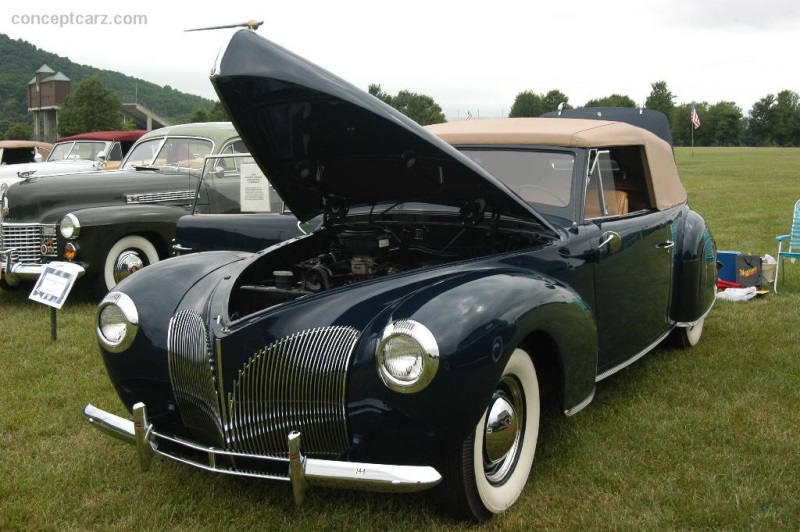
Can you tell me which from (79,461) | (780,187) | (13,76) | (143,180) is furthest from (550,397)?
(13,76)

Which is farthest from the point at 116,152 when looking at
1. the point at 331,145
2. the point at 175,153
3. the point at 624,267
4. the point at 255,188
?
the point at 624,267

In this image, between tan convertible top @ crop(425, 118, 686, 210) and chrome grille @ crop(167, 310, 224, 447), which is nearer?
chrome grille @ crop(167, 310, 224, 447)

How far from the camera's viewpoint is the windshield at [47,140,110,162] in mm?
11188

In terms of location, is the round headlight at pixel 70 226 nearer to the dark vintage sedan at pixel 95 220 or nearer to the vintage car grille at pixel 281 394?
the dark vintage sedan at pixel 95 220

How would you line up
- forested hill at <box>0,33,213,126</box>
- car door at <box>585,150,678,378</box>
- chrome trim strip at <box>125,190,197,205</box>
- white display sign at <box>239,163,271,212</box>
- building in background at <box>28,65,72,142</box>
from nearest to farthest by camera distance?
car door at <box>585,150,678,378</box> < white display sign at <box>239,163,271,212</box> < chrome trim strip at <box>125,190,197,205</box> < forested hill at <box>0,33,213,126</box> < building in background at <box>28,65,72,142</box>

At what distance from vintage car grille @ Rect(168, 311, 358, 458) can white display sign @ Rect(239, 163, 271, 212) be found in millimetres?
3259

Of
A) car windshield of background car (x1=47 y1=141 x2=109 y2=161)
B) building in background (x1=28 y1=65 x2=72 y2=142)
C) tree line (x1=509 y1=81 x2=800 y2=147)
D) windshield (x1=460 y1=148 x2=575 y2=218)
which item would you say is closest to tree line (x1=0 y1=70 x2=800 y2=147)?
tree line (x1=509 y1=81 x2=800 y2=147)

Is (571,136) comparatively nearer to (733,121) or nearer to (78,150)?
(78,150)

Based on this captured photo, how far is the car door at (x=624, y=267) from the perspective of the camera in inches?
141

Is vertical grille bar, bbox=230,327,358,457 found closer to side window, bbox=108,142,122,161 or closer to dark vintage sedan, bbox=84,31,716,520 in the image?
dark vintage sedan, bbox=84,31,716,520

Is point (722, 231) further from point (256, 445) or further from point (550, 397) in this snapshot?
point (256, 445)

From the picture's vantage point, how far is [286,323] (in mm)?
2602

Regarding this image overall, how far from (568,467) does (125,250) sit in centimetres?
513

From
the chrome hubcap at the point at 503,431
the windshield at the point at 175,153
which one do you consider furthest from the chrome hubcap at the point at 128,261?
the chrome hubcap at the point at 503,431
